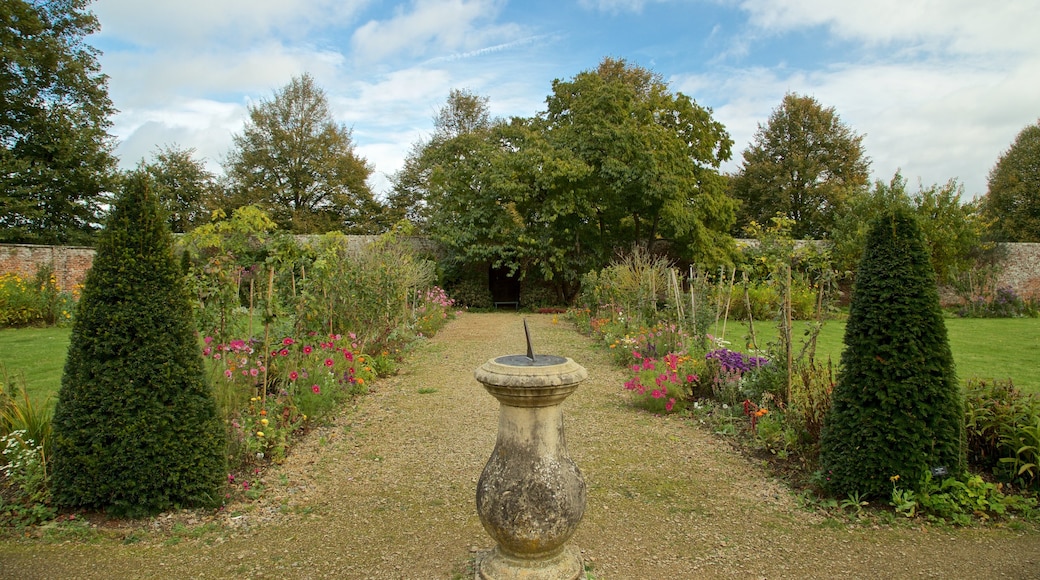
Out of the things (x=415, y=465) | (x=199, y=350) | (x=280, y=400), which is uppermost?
(x=199, y=350)

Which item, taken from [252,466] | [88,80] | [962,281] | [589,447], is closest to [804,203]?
[962,281]

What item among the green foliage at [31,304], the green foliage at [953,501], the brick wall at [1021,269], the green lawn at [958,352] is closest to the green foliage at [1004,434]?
the green foliage at [953,501]

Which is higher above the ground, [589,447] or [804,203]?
[804,203]

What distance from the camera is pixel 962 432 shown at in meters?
3.44

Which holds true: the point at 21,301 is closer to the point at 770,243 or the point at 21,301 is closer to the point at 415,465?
the point at 415,465

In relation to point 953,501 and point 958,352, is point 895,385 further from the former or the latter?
point 958,352

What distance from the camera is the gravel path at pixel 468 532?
2830 mm

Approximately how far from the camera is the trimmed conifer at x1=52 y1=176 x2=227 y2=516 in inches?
124

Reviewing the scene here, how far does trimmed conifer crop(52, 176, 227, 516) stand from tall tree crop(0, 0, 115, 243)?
66.5 feet

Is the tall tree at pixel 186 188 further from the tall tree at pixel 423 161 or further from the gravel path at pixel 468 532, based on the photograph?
the gravel path at pixel 468 532

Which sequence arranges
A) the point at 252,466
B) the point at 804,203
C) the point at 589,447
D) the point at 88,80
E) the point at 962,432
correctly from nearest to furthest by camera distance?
the point at 962,432 < the point at 252,466 < the point at 589,447 < the point at 88,80 < the point at 804,203

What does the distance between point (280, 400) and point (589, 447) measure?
265cm

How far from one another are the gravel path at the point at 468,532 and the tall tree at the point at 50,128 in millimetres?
20726

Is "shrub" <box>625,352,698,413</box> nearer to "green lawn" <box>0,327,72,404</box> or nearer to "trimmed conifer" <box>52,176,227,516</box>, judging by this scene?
"trimmed conifer" <box>52,176,227,516</box>
